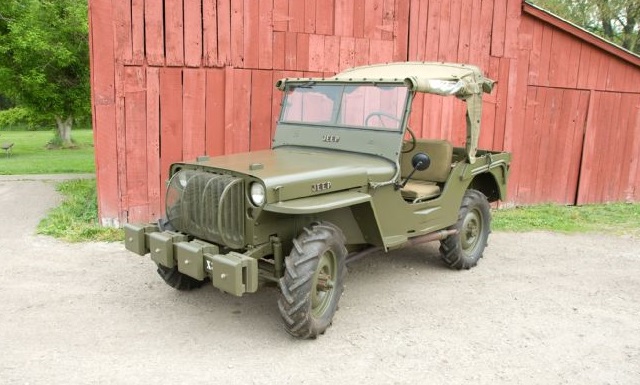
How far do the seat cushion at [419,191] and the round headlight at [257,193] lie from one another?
1.86m

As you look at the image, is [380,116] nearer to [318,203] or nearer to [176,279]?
[318,203]

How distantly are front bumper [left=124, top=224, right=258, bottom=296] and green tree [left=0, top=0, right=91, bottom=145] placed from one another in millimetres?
12376

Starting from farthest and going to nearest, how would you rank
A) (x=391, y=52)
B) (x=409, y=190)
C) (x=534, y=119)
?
1. (x=534, y=119)
2. (x=391, y=52)
3. (x=409, y=190)

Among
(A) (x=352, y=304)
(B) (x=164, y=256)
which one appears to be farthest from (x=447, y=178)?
(B) (x=164, y=256)

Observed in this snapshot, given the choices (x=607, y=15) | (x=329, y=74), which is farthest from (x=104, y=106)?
(x=607, y=15)

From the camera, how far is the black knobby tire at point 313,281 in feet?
13.7

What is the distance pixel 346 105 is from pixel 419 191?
3.94 feet

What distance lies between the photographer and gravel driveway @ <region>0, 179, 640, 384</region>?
3.99m

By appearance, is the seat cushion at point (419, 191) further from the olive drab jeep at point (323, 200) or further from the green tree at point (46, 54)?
the green tree at point (46, 54)

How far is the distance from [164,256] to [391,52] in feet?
18.8

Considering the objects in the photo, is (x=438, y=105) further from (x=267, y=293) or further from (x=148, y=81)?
(x=267, y=293)

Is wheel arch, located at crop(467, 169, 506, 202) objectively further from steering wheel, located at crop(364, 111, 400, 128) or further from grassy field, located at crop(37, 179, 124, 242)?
grassy field, located at crop(37, 179, 124, 242)

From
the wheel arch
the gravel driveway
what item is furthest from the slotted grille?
the wheel arch

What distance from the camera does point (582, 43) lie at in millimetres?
10398
